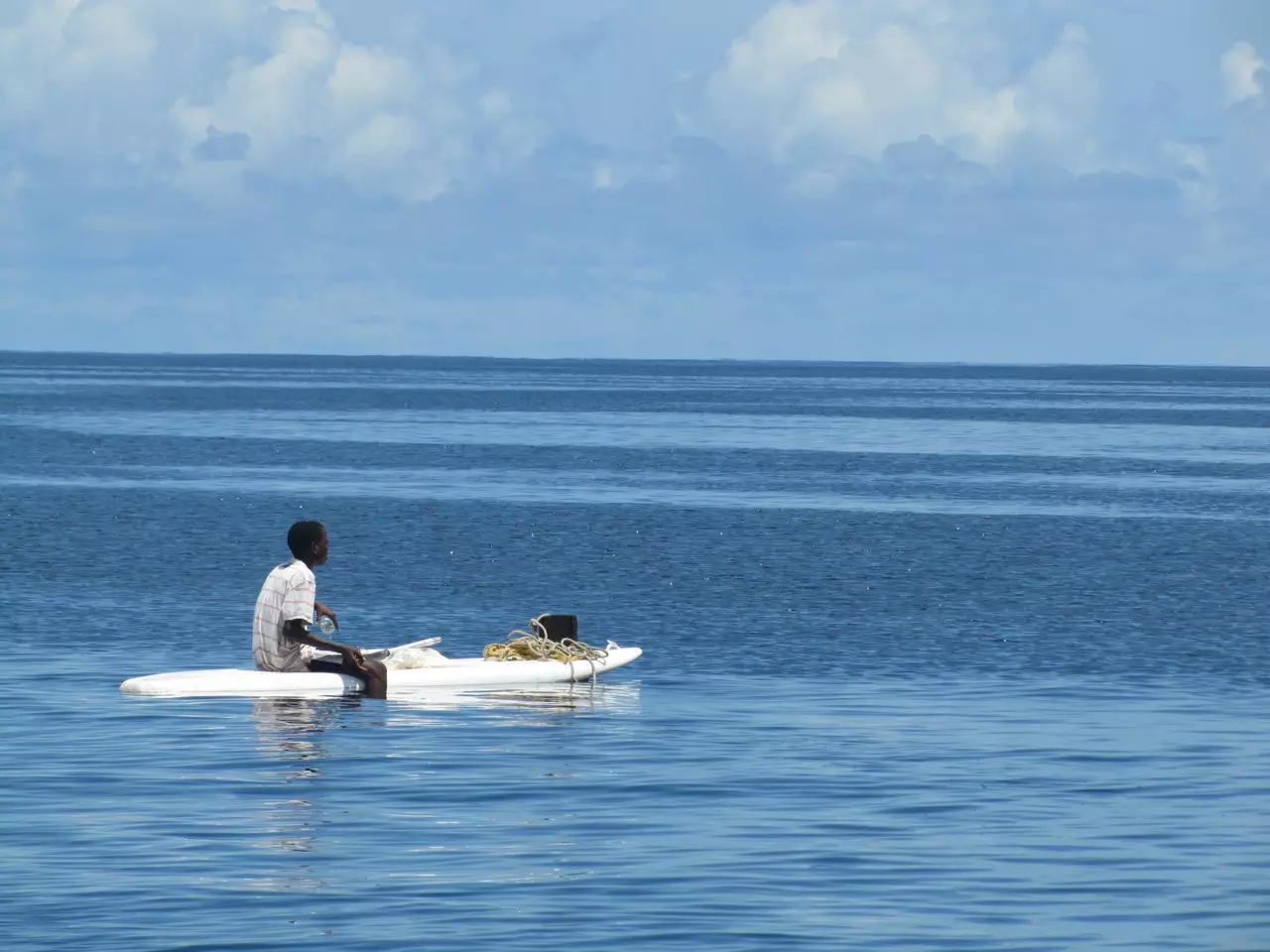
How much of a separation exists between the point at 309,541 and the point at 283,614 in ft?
3.07

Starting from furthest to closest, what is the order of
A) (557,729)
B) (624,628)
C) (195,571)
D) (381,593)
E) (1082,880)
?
(195,571) < (381,593) < (624,628) < (557,729) < (1082,880)

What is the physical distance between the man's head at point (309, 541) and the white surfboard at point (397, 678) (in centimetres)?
146

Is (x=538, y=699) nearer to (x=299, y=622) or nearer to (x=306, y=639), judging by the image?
(x=306, y=639)

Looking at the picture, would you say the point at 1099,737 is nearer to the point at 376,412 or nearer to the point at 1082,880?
the point at 1082,880

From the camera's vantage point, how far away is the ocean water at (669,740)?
1262 centimetres

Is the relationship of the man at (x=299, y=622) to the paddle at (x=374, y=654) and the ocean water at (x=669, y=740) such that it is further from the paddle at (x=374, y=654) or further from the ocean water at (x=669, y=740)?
the ocean water at (x=669, y=740)

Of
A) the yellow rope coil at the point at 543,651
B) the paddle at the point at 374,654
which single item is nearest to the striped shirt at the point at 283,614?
the paddle at the point at 374,654

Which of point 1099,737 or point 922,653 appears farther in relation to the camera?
point 922,653

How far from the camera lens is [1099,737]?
19109 mm

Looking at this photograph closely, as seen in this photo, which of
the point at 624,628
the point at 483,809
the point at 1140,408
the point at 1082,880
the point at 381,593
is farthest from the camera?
the point at 1140,408

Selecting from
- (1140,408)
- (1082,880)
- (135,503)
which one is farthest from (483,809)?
(1140,408)

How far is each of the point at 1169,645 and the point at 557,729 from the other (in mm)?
10138

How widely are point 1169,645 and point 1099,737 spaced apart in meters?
8.00

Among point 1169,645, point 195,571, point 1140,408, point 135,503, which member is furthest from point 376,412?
point 1169,645
